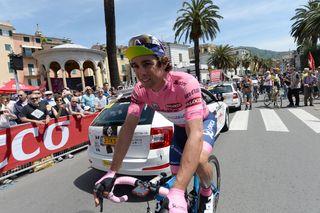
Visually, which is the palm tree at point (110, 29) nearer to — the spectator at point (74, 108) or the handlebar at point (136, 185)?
the spectator at point (74, 108)

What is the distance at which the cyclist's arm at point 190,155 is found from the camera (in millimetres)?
1635

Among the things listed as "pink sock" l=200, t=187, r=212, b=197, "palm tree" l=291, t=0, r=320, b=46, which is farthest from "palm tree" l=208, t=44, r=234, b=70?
"pink sock" l=200, t=187, r=212, b=197

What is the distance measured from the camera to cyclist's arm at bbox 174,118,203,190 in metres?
1.63

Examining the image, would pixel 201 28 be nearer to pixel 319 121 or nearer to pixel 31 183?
pixel 319 121

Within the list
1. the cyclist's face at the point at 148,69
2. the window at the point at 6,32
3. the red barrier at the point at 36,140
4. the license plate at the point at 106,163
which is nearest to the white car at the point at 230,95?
the red barrier at the point at 36,140

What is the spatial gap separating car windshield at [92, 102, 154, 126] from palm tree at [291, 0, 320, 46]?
33.2m

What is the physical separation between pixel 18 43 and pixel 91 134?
6209 cm

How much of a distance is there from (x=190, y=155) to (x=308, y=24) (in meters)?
37.1

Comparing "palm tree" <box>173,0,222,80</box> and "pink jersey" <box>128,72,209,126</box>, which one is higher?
"palm tree" <box>173,0,222,80</box>

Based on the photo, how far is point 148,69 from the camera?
198 centimetres

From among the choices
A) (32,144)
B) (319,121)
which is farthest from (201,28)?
(32,144)

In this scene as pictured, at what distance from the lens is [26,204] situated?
178 inches

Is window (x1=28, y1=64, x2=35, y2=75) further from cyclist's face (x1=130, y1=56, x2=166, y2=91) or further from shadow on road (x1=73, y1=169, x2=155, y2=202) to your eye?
cyclist's face (x1=130, y1=56, x2=166, y2=91)

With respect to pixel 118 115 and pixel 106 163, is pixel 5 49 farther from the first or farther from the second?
pixel 106 163
